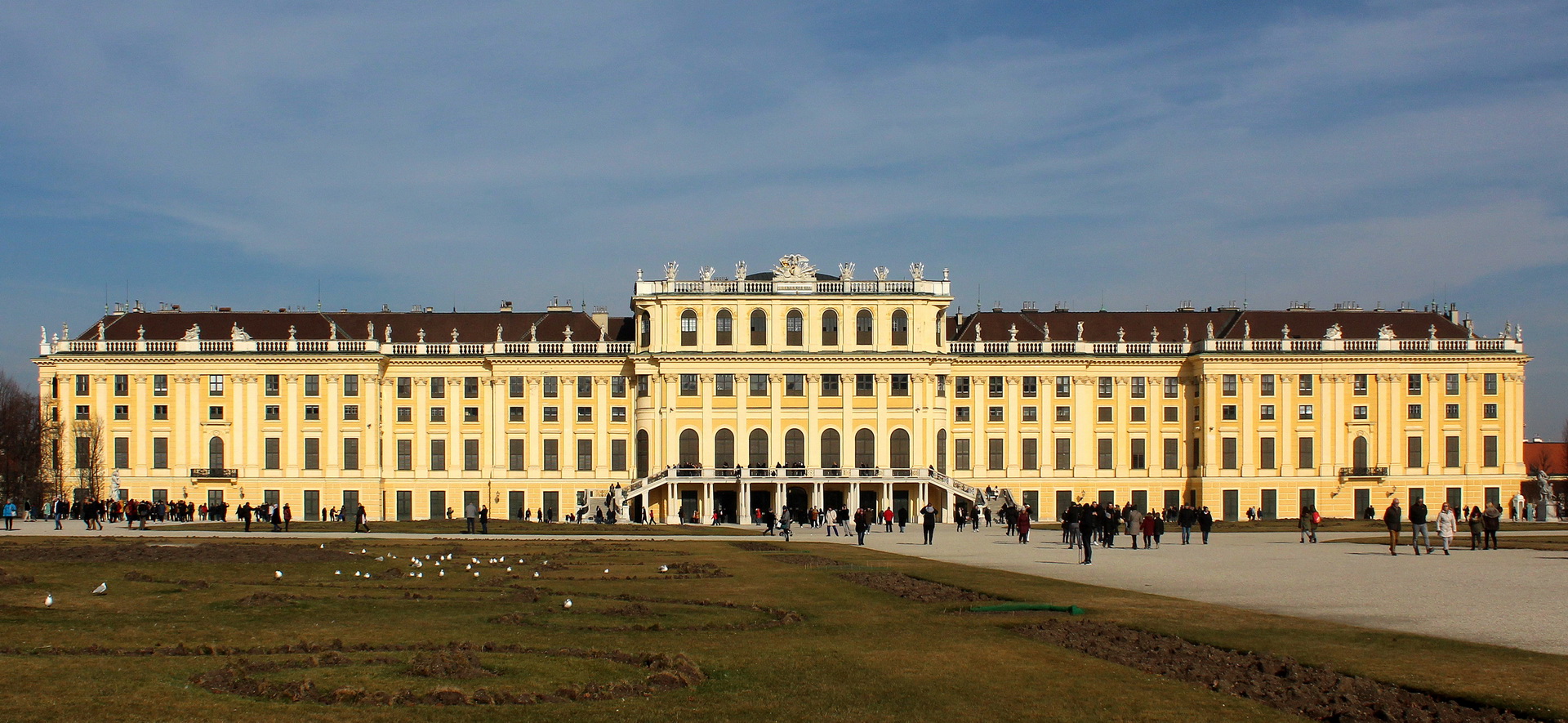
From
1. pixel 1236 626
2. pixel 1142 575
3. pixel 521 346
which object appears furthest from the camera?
pixel 521 346

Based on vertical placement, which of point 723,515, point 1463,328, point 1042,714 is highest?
point 1463,328

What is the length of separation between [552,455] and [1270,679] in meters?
A: 74.8

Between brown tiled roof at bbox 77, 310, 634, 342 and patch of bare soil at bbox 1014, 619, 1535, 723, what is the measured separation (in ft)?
240

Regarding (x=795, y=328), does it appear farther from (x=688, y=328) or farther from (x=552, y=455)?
(x=552, y=455)

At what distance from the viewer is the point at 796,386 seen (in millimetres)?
85938

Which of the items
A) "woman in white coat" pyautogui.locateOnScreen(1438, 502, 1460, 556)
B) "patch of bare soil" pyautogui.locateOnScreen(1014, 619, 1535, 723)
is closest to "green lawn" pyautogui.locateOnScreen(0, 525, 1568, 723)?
"patch of bare soil" pyautogui.locateOnScreen(1014, 619, 1535, 723)

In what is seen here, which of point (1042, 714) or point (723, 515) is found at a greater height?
point (1042, 714)

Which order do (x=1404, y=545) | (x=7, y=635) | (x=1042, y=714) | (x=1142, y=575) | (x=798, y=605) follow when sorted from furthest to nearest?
(x=1404, y=545)
(x=1142, y=575)
(x=798, y=605)
(x=7, y=635)
(x=1042, y=714)

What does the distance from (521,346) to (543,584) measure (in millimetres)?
60250

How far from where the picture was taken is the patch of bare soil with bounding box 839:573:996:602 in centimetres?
2727

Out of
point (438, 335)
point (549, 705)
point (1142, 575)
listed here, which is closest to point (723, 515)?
point (438, 335)

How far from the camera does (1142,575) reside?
→ 111ft

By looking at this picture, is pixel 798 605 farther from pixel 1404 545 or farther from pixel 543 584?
pixel 1404 545

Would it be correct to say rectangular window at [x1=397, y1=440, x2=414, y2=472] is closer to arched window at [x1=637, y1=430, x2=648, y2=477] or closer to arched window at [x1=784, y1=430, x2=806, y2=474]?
arched window at [x1=637, y1=430, x2=648, y2=477]
